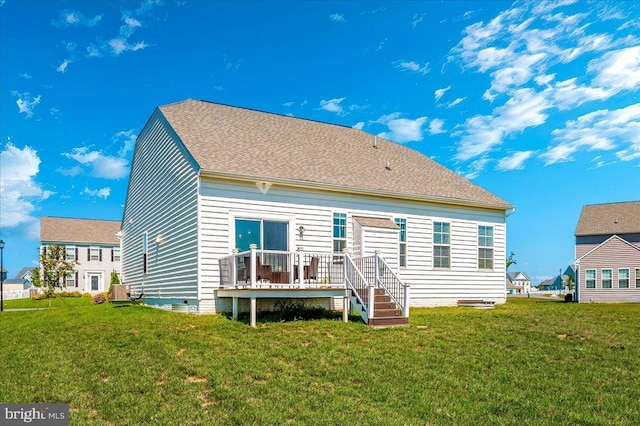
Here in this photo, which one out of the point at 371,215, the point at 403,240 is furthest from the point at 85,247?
the point at 403,240

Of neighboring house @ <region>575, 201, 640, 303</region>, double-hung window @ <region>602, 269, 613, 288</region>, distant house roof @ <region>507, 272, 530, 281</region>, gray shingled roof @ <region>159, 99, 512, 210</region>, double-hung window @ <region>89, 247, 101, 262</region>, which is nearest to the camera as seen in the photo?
gray shingled roof @ <region>159, 99, 512, 210</region>

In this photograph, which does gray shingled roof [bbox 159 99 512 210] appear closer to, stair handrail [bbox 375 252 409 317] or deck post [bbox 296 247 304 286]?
deck post [bbox 296 247 304 286]

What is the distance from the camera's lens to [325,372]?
8.06 metres

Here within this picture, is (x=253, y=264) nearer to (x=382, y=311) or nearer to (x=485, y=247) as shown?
(x=382, y=311)

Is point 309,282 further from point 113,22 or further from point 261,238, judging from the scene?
point 113,22

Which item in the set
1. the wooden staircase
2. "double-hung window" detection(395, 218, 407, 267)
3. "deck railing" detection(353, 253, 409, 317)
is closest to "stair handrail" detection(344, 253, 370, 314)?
the wooden staircase

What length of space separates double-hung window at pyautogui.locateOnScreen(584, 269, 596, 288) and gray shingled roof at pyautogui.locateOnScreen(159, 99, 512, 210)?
701 inches

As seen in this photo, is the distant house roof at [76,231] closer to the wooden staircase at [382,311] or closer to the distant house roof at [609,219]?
the wooden staircase at [382,311]

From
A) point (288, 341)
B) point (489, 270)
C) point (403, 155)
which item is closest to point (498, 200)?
point (489, 270)

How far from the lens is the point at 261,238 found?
14.6m

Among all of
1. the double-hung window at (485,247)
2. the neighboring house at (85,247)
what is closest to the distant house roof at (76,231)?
the neighboring house at (85,247)

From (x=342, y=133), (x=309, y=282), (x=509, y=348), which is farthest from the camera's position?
(x=342, y=133)

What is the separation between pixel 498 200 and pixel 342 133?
22.5ft

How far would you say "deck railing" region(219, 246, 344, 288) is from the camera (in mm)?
12523
